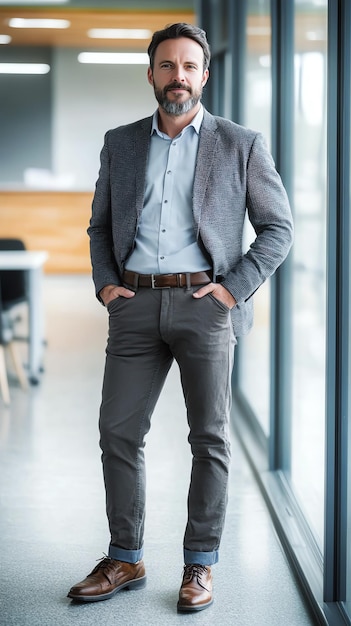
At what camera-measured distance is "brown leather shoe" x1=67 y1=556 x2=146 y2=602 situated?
108 inches

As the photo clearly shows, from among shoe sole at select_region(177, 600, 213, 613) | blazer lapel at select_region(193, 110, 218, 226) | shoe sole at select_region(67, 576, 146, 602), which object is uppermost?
blazer lapel at select_region(193, 110, 218, 226)

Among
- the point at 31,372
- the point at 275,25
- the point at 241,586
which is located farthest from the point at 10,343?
the point at 241,586

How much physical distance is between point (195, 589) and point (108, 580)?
0.26 meters

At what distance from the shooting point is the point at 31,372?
6188mm

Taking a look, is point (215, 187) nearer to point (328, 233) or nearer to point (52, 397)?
point (328, 233)

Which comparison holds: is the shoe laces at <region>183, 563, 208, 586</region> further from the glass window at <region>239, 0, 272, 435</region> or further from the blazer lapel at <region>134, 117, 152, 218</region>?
the glass window at <region>239, 0, 272, 435</region>

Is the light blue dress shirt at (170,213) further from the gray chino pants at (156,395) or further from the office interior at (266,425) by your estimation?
the office interior at (266,425)

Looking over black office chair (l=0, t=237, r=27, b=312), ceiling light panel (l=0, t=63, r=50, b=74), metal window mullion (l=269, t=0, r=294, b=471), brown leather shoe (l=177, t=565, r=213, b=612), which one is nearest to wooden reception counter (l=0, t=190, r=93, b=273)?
ceiling light panel (l=0, t=63, r=50, b=74)

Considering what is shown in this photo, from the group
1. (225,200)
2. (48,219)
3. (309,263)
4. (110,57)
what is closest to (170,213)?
(225,200)

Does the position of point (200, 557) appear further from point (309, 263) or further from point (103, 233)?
point (309, 263)

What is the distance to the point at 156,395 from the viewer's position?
2.77 m

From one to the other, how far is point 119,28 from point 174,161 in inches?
410

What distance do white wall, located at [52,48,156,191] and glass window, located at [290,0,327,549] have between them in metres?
9.53

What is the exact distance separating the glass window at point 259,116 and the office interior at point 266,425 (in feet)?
0.05
